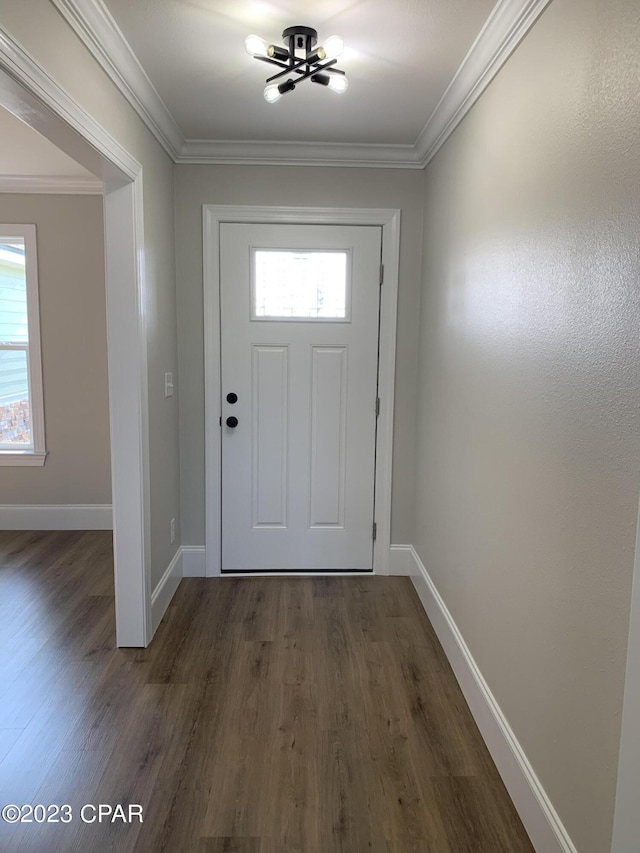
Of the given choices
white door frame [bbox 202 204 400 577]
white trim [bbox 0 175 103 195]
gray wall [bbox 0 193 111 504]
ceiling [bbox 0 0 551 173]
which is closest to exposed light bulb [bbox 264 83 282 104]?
ceiling [bbox 0 0 551 173]

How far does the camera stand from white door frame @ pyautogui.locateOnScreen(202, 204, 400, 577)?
3.10m

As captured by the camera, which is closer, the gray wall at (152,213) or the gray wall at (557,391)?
the gray wall at (557,391)

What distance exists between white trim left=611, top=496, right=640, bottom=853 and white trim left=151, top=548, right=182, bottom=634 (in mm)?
2073

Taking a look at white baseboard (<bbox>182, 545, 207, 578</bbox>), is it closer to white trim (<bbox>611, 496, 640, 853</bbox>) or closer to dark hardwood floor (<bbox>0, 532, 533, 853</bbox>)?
dark hardwood floor (<bbox>0, 532, 533, 853</bbox>)

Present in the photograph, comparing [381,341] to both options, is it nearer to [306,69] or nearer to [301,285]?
[301,285]

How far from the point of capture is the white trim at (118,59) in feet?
5.56

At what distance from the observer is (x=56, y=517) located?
13.4 feet

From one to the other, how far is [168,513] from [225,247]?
1.51 meters

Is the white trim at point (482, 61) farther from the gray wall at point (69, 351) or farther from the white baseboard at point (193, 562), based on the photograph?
the white baseboard at point (193, 562)

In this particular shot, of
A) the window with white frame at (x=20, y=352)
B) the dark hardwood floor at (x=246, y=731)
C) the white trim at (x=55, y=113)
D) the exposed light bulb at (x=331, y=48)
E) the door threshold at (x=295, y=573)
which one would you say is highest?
the exposed light bulb at (x=331, y=48)

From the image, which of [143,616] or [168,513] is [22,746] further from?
[168,513]

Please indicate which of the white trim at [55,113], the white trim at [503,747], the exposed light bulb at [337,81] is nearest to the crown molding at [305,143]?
the white trim at [55,113]

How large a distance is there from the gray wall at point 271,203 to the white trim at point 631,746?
2.20 meters

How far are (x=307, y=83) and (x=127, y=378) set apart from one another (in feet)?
4.65
